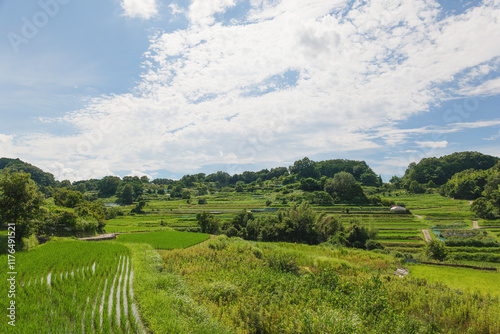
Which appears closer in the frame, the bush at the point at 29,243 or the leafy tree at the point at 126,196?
the bush at the point at 29,243

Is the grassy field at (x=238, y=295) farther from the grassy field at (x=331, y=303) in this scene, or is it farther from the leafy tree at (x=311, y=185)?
the leafy tree at (x=311, y=185)

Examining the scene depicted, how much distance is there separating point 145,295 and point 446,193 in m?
110

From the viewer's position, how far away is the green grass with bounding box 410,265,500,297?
16327 mm

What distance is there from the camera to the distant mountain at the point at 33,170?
113 meters

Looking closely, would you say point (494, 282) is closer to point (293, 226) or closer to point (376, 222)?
point (293, 226)

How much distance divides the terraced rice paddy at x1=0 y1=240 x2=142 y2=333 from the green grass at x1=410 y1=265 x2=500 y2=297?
18.3m

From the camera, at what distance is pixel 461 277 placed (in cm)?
1833

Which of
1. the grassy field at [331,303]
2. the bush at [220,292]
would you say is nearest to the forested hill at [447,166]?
the grassy field at [331,303]

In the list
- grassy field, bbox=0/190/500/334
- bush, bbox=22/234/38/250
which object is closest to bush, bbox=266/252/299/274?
grassy field, bbox=0/190/500/334

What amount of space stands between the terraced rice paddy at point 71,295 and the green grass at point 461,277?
18324mm

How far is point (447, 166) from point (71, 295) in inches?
5918

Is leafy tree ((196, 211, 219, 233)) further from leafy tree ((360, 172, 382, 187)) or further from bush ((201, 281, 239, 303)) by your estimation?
leafy tree ((360, 172, 382, 187))

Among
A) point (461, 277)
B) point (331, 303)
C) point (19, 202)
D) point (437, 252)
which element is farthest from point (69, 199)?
point (437, 252)

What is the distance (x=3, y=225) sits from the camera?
22.5 meters
